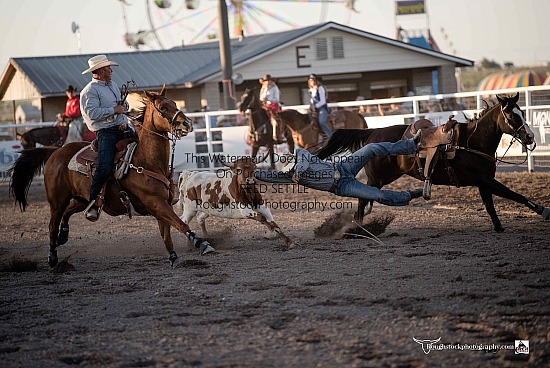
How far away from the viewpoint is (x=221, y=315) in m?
5.70

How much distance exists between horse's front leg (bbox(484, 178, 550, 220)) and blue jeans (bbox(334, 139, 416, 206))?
3.39 feet

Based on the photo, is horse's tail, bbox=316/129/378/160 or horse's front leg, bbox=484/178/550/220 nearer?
horse's front leg, bbox=484/178/550/220

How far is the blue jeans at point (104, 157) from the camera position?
315 inches

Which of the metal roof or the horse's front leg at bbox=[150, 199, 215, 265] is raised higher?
the metal roof

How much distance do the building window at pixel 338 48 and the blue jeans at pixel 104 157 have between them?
2412 cm

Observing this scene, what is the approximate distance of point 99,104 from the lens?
26.3 ft

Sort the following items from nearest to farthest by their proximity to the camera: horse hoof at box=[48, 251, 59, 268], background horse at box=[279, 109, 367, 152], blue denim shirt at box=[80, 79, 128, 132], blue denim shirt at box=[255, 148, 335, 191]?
blue denim shirt at box=[80, 79, 128, 132] < blue denim shirt at box=[255, 148, 335, 191] < horse hoof at box=[48, 251, 59, 268] < background horse at box=[279, 109, 367, 152]

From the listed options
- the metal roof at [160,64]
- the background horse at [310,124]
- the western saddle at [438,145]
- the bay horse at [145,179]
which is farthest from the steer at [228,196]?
the metal roof at [160,64]

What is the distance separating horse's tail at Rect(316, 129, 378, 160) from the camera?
9750 millimetres

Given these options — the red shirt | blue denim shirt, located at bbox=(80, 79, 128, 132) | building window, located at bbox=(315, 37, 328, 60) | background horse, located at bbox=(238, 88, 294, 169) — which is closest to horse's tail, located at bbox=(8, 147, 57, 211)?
blue denim shirt, located at bbox=(80, 79, 128, 132)

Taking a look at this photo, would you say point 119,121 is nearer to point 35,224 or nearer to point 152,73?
point 35,224

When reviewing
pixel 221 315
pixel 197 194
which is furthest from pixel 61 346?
pixel 197 194

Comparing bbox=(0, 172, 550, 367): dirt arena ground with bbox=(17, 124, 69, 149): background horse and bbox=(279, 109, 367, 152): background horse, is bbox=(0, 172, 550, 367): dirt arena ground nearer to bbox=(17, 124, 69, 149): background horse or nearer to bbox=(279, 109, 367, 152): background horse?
bbox=(279, 109, 367, 152): background horse

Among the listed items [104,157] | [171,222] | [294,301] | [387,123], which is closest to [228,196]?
[171,222]
